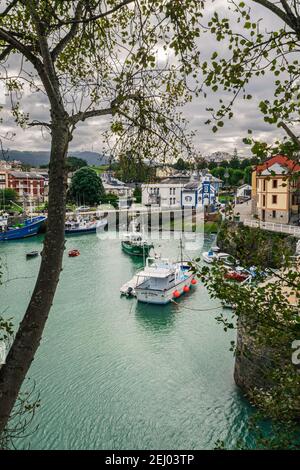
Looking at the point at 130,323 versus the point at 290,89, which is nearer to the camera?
the point at 290,89

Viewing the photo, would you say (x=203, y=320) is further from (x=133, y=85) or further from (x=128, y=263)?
(x=133, y=85)

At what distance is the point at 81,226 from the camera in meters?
41.0

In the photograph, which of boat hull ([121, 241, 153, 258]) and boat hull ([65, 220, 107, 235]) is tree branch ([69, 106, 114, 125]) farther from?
boat hull ([65, 220, 107, 235])

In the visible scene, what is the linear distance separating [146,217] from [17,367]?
4389 cm

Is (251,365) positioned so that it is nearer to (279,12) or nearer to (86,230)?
(279,12)

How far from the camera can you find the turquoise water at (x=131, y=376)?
859cm

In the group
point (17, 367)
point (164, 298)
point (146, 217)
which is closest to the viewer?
point (17, 367)

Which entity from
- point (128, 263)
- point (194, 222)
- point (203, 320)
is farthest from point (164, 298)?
point (194, 222)

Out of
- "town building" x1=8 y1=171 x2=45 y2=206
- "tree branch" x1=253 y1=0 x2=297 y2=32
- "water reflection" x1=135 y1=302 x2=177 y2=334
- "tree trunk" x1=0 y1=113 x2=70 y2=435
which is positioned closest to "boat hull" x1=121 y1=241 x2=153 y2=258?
"water reflection" x1=135 y1=302 x2=177 y2=334

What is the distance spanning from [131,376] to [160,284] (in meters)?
7.92

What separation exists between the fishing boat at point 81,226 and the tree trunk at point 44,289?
3730 centimetres

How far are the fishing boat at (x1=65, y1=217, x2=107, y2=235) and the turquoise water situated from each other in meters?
21.2

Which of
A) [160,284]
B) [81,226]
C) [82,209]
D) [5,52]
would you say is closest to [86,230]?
[81,226]

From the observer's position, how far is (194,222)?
41875 mm
